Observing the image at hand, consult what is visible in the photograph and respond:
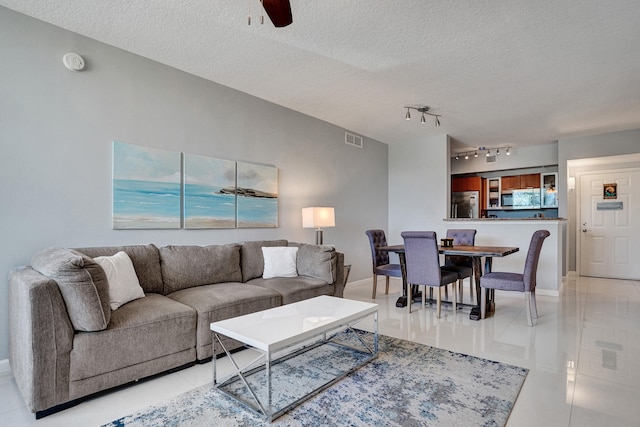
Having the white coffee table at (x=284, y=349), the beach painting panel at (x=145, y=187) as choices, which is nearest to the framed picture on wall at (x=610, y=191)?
the white coffee table at (x=284, y=349)

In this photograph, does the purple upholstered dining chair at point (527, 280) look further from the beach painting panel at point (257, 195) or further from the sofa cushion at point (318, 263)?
the beach painting panel at point (257, 195)

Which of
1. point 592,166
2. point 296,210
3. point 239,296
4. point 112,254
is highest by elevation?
point 592,166

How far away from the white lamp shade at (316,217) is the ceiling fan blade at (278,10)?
2671mm

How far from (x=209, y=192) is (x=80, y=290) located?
70.6 inches

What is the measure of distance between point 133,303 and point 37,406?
758 mm

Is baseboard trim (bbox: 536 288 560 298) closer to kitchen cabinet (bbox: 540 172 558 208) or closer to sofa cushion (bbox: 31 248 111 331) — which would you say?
kitchen cabinet (bbox: 540 172 558 208)

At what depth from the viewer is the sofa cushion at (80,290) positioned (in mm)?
1893

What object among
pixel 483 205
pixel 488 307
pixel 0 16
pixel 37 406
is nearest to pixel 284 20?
pixel 0 16

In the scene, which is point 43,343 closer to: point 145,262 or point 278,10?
point 145,262

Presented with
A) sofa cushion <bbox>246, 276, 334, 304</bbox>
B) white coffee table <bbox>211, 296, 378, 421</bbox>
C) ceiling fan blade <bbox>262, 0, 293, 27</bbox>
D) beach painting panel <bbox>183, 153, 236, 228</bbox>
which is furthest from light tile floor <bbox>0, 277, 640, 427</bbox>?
ceiling fan blade <bbox>262, 0, 293, 27</bbox>

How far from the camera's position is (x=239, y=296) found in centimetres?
276

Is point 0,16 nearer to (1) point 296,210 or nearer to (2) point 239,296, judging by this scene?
(2) point 239,296

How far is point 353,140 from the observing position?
223 inches

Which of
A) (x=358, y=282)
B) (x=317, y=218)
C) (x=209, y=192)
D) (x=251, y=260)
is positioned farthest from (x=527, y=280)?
(x=209, y=192)
